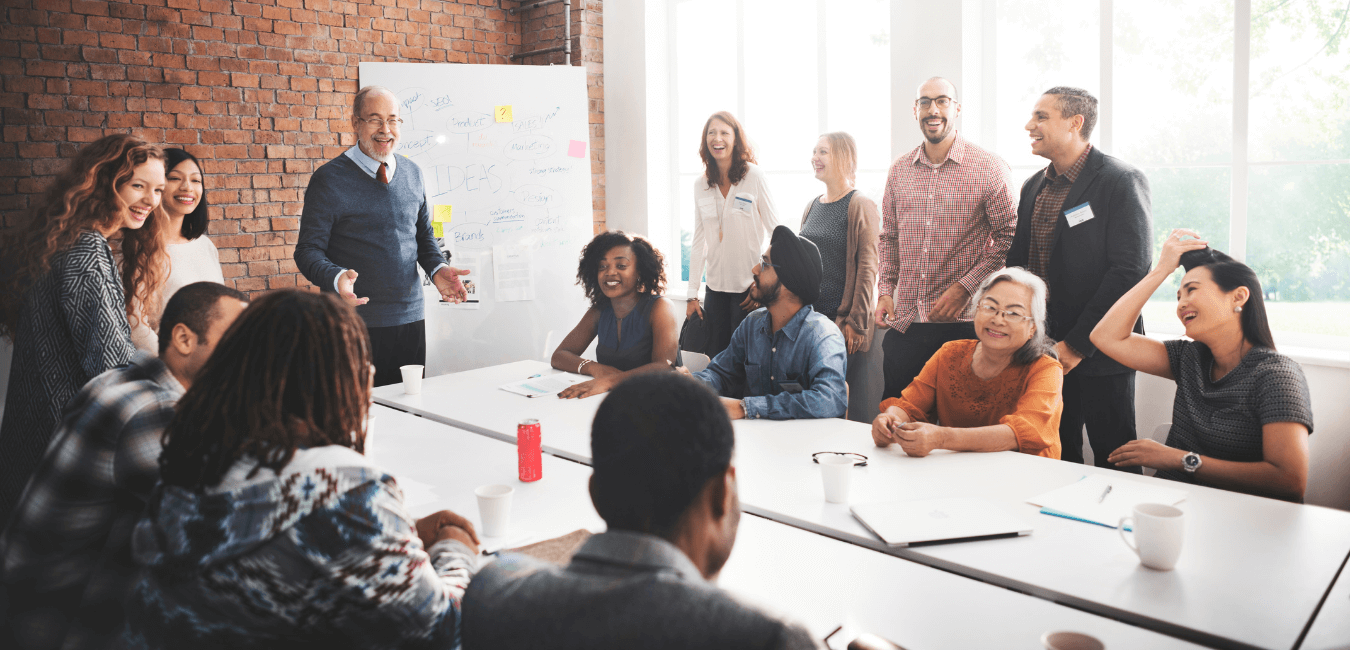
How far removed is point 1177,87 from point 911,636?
11.2 feet

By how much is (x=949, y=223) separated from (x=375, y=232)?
2481mm

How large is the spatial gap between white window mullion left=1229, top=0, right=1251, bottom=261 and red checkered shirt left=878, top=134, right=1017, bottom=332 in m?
0.90

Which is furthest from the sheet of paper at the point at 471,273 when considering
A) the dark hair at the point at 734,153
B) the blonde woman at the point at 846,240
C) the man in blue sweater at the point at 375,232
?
the blonde woman at the point at 846,240

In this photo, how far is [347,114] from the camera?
482cm

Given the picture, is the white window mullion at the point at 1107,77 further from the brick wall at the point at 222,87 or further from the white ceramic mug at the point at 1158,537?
the brick wall at the point at 222,87

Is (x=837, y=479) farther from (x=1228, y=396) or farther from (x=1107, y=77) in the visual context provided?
(x=1107, y=77)


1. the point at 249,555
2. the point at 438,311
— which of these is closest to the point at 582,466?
the point at 249,555

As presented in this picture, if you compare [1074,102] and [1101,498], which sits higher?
[1074,102]

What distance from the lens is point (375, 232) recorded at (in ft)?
11.8

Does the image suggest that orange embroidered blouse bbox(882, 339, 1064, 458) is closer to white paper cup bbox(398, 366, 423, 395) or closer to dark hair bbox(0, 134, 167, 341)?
white paper cup bbox(398, 366, 423, 395)

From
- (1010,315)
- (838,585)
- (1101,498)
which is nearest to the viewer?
(838,585)

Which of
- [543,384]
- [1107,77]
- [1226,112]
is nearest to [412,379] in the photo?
[543,384]

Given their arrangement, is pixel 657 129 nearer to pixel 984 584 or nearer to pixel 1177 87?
pixel 1177 87

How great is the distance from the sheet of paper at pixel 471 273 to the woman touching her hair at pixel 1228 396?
3.63 m
